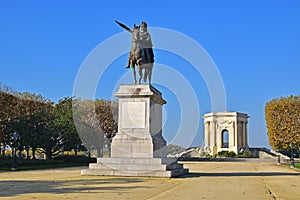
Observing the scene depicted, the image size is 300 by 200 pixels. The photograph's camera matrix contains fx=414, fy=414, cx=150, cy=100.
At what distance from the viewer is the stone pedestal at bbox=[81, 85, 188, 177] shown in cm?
2136

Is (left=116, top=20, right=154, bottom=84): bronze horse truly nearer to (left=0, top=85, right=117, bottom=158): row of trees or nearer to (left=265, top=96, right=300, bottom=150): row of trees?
(left=0, top=85, right=117, bottom=158): row of trees

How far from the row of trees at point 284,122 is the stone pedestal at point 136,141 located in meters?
31.6

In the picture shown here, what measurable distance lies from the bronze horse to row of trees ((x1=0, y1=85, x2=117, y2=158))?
22762 millimetres

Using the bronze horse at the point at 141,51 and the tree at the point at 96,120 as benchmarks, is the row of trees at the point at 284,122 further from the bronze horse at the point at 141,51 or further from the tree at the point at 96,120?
the bronze horse at the point at 141,51

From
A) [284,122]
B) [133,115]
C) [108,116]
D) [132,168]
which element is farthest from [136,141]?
[284,122]

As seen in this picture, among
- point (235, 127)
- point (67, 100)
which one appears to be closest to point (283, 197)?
point (67, 100)

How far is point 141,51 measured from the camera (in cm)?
2444

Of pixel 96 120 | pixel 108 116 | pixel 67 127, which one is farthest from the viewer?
pixel 108 116

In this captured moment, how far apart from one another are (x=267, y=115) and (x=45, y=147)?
29595 mm

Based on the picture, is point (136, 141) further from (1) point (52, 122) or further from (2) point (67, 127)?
(1) point (52, 122)

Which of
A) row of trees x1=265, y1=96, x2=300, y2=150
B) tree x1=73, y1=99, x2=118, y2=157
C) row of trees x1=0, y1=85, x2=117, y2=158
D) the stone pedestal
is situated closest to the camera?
the stone pedestal

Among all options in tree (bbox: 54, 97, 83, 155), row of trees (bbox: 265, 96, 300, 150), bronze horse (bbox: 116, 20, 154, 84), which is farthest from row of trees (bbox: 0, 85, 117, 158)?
bronze horse (bbox: 116, 20, 154, 84)

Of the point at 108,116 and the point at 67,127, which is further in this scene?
the point at 108,116

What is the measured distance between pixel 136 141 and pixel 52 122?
32550mm
